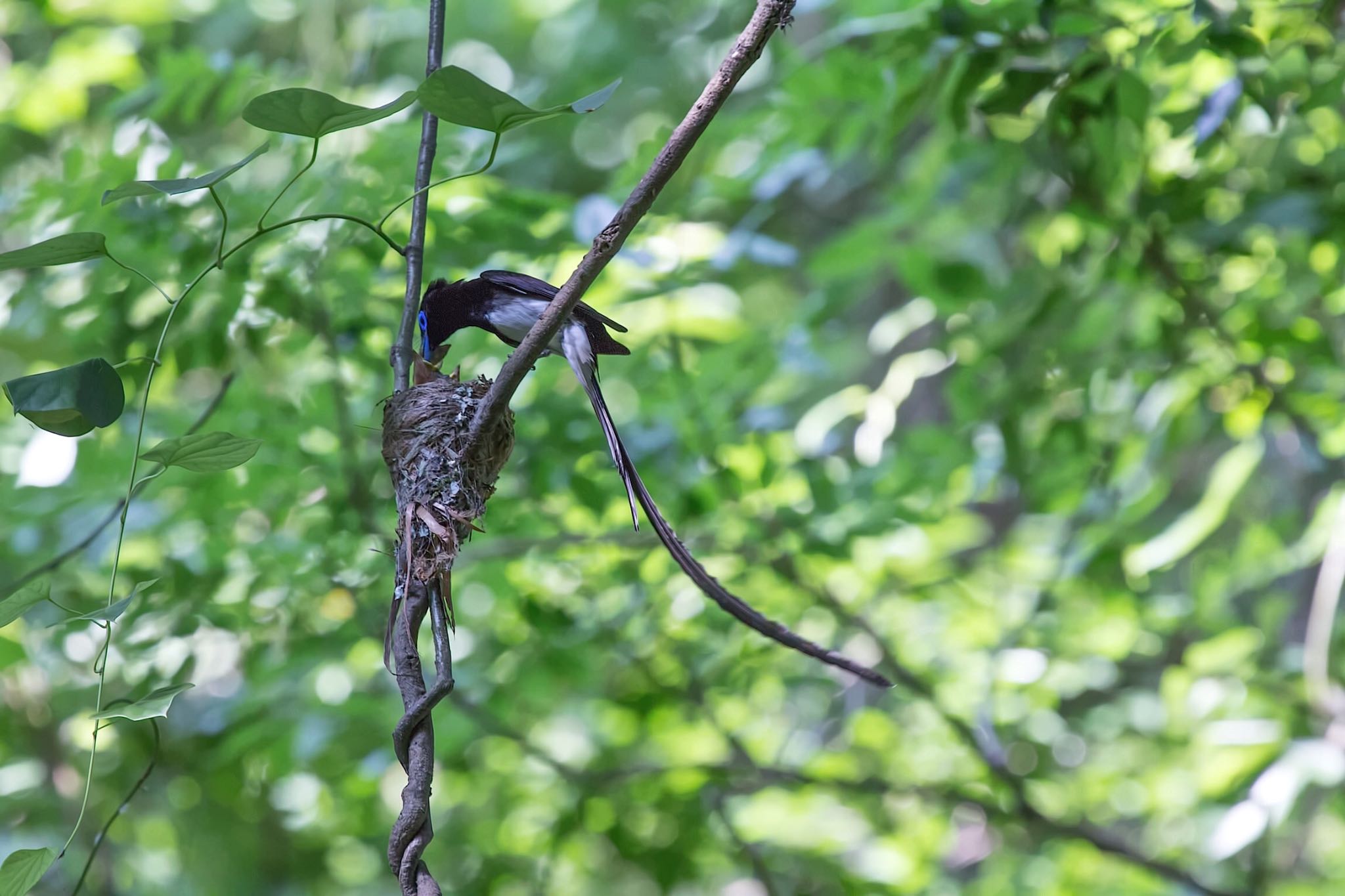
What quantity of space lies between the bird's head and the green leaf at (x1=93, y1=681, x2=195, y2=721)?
152 centimetres

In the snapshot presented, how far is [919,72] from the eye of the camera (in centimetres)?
246

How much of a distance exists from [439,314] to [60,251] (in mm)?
1547

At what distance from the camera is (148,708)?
113 centimetres

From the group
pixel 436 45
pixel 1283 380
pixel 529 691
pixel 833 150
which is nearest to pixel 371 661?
pixel 529 691

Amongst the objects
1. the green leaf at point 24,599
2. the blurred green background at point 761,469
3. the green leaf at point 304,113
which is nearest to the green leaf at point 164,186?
the green leaf at point 304,113

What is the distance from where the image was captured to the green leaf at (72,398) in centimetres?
111

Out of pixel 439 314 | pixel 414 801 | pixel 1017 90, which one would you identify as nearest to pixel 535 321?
pixel 439 314

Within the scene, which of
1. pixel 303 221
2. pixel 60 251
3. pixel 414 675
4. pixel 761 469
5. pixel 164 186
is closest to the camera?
pixel 164 186

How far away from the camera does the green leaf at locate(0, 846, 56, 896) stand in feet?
3.94

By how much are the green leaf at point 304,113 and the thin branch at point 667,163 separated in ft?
0.81

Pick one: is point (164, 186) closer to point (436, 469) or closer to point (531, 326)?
point (436, 469)

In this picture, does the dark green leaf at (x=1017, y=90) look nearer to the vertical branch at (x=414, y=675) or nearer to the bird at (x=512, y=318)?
the bird at (x=512, y=318)

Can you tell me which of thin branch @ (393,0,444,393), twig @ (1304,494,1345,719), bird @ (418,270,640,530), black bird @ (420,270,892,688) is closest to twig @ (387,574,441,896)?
black bird @ (420,270,892,688)

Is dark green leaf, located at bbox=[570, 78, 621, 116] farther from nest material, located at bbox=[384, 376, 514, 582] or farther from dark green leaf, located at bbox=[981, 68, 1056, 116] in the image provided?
dark green leaf, located at bbox=[981, 68, 1056, 116]
